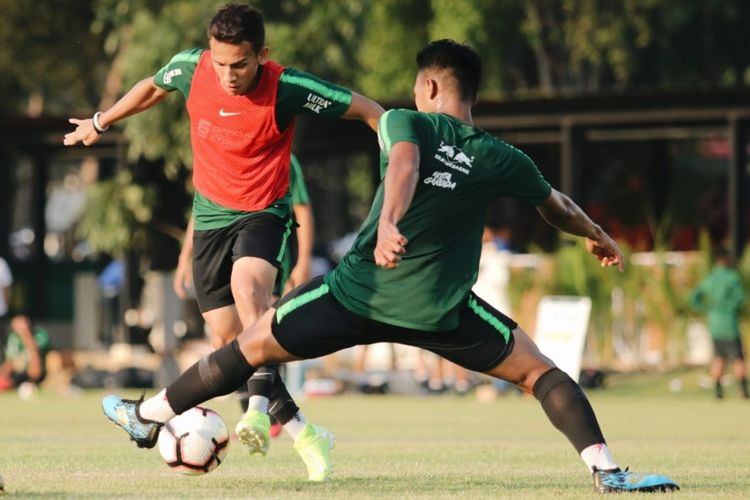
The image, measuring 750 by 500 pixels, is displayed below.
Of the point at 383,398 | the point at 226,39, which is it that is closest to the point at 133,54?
the point at 383,398

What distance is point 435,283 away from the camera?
7395 millimetres

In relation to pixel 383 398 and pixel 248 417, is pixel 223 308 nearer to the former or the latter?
pixel 248 417

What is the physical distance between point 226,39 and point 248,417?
189 centimetres

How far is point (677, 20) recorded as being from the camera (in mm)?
31234

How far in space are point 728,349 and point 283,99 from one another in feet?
47.9

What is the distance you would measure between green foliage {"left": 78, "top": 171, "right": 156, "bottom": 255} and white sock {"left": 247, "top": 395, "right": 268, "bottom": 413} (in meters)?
20.8

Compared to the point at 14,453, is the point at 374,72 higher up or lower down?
higher up

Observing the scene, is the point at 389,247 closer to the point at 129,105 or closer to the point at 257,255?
the point at 257,255

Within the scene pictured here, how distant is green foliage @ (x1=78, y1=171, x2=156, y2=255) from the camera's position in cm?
2939

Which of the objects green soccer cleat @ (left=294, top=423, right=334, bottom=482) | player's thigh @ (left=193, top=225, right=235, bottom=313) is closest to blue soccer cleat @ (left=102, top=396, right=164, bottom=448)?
green soccer cleat @ (left=294, top=423, right=334, bottom=482)

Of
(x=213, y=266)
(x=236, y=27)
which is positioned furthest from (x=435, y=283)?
(x=213, y=266)

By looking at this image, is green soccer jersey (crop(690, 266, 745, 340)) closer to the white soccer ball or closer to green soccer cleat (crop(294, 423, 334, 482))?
green soccer cleat (crop(294, 423, 334, 482))

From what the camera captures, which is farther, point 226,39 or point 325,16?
point 325,16

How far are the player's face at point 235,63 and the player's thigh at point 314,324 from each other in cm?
161
